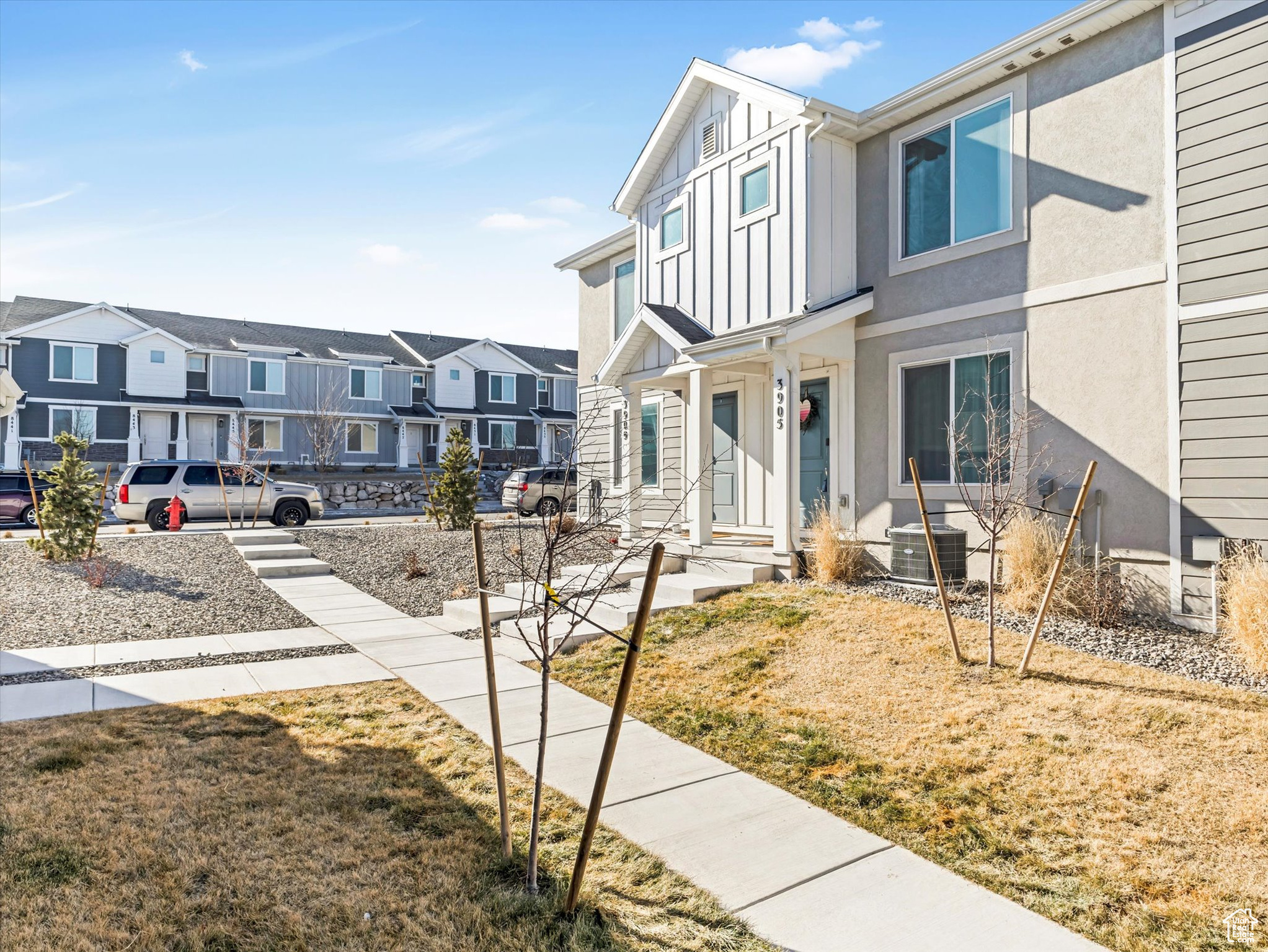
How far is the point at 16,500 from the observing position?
18.7m

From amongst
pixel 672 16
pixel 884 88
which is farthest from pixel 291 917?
pixel 672 16

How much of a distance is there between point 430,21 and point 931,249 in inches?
258

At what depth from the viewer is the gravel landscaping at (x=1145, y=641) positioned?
566cm

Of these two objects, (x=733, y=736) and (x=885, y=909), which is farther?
(x=733, y=736)

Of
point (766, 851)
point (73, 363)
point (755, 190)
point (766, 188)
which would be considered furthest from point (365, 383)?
point (766, 851)

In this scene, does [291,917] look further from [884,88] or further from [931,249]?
[884,88]

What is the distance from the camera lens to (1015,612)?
23.6 feet

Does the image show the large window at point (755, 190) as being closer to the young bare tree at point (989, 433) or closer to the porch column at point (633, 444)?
the porch column at point (633, 444)

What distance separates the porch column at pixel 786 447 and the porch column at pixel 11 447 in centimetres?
3181

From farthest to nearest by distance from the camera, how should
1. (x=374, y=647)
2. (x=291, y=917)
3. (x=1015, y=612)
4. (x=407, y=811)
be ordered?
(x=374, y=647)
(x=1015, y=612)
(x=407, y=811)
(x=291, y=917)

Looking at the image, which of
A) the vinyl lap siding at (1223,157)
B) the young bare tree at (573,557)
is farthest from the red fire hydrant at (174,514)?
the vinyl lap siding at (1223,157)

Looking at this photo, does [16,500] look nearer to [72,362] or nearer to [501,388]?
[72,362]

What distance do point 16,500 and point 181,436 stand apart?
1446 cm

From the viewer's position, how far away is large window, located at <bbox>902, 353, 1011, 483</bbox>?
27.5ft
